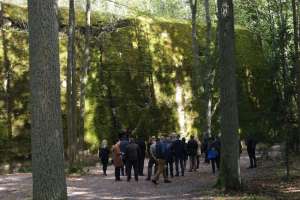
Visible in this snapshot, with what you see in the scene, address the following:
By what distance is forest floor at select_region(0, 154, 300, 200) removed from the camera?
41.4ft

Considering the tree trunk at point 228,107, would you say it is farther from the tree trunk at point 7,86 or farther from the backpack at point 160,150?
the tree trunk at point 7,86

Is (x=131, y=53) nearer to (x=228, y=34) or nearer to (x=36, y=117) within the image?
(x=228, y=34)

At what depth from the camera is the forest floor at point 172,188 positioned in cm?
1262

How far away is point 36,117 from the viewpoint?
23.1 feet

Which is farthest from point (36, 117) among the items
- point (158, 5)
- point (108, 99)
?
point (158, 5)

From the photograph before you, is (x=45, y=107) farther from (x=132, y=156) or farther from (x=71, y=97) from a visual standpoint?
(x=71, y=97)

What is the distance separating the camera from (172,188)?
1466 cm

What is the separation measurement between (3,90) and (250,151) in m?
12.1

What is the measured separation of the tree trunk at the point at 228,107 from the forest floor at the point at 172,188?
0.58 m

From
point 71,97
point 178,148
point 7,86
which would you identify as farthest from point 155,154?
point 7,86

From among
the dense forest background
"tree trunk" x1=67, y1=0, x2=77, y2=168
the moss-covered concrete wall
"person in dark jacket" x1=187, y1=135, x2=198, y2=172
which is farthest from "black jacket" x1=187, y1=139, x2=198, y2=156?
the moss-covered concrete wall

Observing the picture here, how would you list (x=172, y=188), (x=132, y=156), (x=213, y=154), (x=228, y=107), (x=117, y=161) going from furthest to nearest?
(x=213, y=154) → (x=117, y=161) → (x=132, y=156) → (x=172, y=188) → (x=228, y=107)

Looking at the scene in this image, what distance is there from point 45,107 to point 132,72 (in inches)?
892

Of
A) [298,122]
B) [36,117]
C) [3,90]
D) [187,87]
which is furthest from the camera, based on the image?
[187,87]
